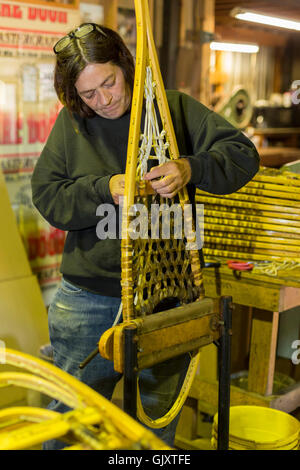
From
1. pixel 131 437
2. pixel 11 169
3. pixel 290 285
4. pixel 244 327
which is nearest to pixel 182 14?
pixel 11 169

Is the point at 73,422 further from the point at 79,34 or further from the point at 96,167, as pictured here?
the point at 79,34

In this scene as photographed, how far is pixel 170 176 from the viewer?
1.61 meters

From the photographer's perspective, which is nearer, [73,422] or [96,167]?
[73,422]

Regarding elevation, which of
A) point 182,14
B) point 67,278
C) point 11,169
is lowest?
point 67,278

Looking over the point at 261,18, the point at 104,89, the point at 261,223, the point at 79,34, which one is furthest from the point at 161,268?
the point at 261,18

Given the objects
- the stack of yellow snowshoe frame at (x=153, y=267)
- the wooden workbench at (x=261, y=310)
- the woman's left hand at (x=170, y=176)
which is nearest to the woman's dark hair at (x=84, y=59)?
the stack of yellow snowshoe frame at (x=153, y=267)

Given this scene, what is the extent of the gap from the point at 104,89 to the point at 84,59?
10 centimetres

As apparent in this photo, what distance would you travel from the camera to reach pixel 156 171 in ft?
5.33

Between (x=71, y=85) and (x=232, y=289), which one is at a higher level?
(x=71, y=85)

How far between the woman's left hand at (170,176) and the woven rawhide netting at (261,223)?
3.12 ft

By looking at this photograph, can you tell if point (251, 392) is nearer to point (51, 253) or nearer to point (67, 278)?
point (67, 278)

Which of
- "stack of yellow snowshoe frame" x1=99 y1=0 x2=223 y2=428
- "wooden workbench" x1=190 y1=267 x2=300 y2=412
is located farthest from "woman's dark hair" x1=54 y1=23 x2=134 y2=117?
"wooden workbench" x1=190 y1=267 x2=300 y2=412

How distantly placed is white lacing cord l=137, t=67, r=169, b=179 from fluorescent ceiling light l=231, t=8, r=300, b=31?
3.28 metres

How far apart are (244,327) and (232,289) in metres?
0.71
